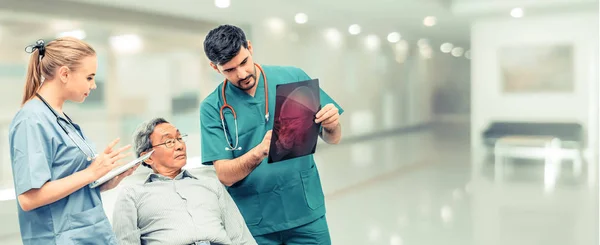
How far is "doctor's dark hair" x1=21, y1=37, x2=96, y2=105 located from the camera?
1.43 meters

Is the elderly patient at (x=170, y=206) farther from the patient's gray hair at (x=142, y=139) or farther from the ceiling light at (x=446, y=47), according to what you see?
the ceiling light at (x=446, y=47)

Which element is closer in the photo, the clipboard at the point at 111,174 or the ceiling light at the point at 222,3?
the clipboard at the point at 111,174

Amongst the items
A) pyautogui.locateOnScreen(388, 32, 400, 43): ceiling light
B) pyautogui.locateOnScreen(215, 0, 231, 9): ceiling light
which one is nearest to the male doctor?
pyautogui.locateOnScreen(215, 0, 231, 9): ceiling light

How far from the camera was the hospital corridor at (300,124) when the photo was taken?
5.41ft

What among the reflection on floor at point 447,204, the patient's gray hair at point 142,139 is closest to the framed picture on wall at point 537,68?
the reflection on floor at point 447,204

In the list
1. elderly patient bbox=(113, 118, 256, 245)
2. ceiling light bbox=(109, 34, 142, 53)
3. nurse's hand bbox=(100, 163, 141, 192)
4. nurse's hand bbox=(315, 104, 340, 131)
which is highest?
ceiling light bbox=(109, 34, 142, 53)

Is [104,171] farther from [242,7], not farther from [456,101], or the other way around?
[456,101]

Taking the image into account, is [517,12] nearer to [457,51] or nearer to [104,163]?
[457,51]

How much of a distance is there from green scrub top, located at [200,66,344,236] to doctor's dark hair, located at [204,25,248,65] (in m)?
0.22

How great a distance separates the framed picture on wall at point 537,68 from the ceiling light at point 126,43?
20.2 ft

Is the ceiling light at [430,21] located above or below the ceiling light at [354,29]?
above

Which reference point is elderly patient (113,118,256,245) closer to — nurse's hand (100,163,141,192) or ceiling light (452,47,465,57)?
nurse's hand (100,163,141,192)

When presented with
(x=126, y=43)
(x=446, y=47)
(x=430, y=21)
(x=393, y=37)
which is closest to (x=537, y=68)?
(x=430, y=21)

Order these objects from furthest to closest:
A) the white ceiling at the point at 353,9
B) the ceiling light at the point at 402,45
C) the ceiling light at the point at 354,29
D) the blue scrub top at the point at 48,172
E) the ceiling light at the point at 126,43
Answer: the ceiling light at the point at 402,45 → the ceiling light at the point at 354,29 → the ceiling light at the point at 126,43 → the white ceiling at the point at 353,9 → the blue scrub top at the point at 48,172
